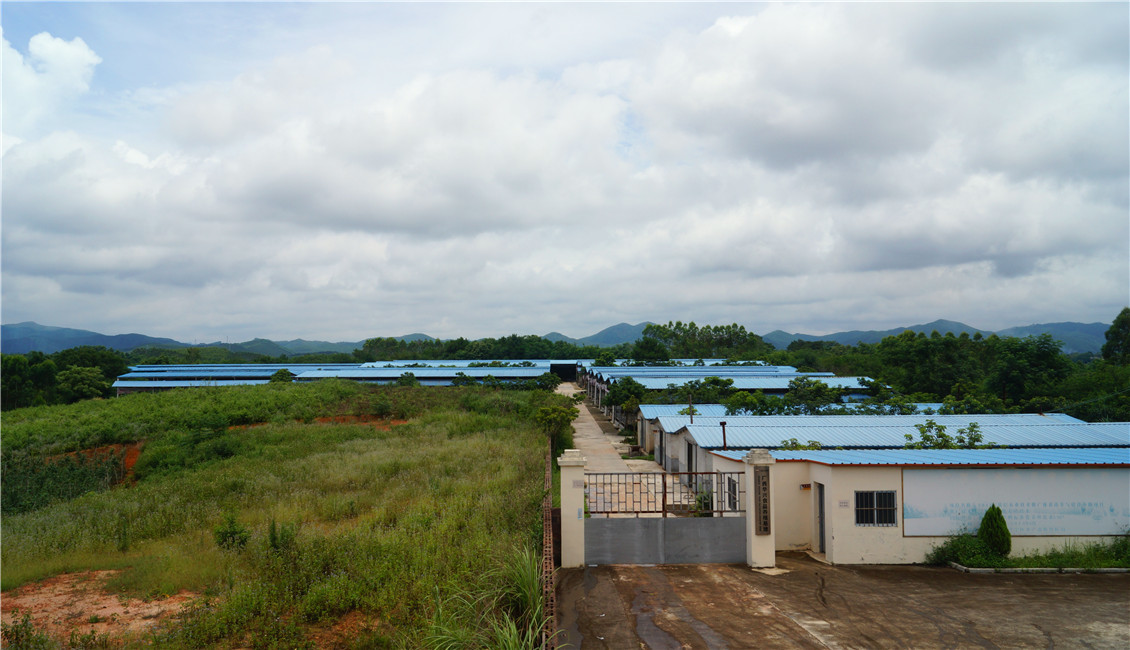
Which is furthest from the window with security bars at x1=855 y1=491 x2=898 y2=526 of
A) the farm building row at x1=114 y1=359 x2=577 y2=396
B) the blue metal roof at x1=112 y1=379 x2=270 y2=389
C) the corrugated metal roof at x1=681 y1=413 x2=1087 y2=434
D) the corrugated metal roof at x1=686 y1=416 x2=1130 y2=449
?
the blue metal roof at x1=112 y1=379 x2=270 y2=389

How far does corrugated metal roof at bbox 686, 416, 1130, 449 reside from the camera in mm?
16734

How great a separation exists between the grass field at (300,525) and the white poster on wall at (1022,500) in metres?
7.58

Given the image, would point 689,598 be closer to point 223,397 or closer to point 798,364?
point 223,397

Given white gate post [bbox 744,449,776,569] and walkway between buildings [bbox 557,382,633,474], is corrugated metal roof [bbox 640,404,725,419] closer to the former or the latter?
walkway between buildings [bbox 557,382,633,474]

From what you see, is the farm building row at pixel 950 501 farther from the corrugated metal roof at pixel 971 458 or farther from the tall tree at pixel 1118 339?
the tall tree at pixel 1118 339

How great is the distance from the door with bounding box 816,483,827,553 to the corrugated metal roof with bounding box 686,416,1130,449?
3991 mm

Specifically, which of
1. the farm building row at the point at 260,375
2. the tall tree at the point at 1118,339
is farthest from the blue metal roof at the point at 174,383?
the tall tree at the point at 1118,339

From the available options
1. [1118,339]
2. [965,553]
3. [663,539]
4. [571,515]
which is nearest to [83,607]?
[571,515]

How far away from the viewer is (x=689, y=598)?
30.9ft

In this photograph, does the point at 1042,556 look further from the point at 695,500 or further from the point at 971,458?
the point at 695,500

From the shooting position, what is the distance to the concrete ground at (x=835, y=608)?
318 inches

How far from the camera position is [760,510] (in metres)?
11.1

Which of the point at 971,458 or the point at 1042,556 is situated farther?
the point at 971,458

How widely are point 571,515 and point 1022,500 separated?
890cm
